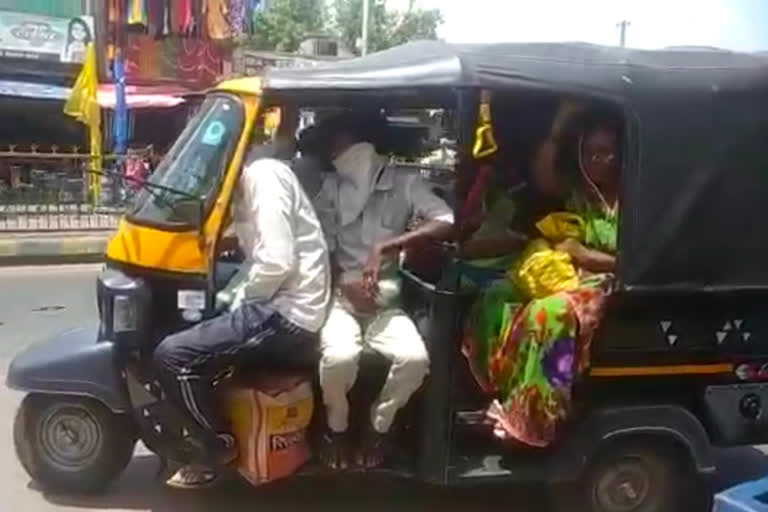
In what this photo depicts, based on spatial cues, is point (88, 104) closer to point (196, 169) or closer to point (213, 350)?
point (196, 169)

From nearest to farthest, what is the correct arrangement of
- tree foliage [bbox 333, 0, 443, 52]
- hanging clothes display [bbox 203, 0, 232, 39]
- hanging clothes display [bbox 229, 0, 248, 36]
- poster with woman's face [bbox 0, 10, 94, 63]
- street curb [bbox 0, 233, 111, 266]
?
street curb [bbox 0, 233, 111, 266]
poster with woman's face [bbox 0, 10, 94, 63]
hanging clothes display [bbox 203, 0, 232, 39]
hanging clothes display [bbox 229, 0, 248, 36]
tree foliage [bbox 333, 0, 443, 52]

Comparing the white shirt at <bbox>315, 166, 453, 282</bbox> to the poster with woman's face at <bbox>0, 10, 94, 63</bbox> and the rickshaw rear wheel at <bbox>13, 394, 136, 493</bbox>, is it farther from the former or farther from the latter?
the poster with woman's face at <bbox>0, 10, 94, 63</bbox>

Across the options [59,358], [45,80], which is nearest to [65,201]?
[45,80]

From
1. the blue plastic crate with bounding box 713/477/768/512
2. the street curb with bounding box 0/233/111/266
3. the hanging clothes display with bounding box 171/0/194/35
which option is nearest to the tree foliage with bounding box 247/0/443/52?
the hanging clothes display with bounding box 171/0/194/35

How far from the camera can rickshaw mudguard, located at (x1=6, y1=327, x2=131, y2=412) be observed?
15.3ft

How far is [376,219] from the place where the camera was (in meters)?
4.67

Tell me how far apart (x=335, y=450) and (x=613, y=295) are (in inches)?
51.2

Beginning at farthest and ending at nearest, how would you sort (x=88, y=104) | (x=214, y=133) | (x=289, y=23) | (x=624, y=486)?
(x=289, y=23), (x=88, y=104), (x=624, y=486), (x=214, y=133)

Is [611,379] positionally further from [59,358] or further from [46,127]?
[46,127]

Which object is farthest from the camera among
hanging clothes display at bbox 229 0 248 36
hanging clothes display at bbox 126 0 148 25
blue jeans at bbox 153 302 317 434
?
hanging clothes display at bbox 229 0 248 36

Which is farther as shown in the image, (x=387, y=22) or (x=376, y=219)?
(x=387, y=22)

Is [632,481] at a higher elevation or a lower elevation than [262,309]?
lower

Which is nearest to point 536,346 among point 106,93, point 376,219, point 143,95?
point 376,219

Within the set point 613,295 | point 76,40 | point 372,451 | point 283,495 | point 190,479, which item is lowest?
point 283,495
